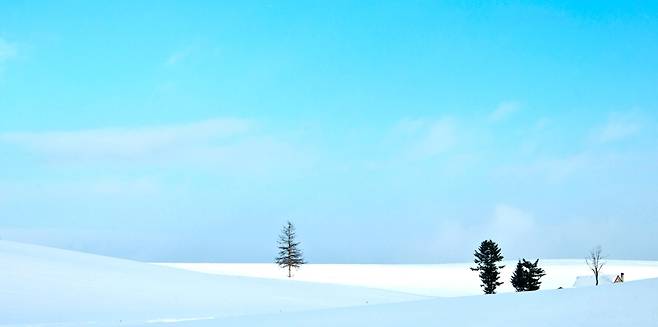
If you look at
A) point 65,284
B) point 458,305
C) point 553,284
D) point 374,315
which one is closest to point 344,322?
point 374,315

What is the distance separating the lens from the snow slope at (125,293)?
2234cm

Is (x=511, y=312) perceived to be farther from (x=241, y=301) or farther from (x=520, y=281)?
(x=520, y=281)

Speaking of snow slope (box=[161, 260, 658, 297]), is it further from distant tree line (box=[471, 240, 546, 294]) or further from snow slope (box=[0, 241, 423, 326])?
snow slope (box=[0, 241, 423, 326])

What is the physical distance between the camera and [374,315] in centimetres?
1329

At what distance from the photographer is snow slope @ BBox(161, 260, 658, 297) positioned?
188 ft

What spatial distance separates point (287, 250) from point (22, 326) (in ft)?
129

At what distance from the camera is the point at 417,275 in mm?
67312

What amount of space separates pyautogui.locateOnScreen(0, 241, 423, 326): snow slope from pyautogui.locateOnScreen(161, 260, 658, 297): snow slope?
17599mm

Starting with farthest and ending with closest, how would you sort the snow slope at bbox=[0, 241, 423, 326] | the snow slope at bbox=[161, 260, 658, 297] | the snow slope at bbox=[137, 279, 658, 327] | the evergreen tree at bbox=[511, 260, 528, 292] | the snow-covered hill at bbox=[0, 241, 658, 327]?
the snow slope at bbox=[161, 260, 658, 297] < the evergreen tree at bbox=[511, 260, 528, 292] < the snow slope at bbox=[0, 241, 423, 326] < the snow-covered hill at bbox=[0, 241, 658, 327] < the snow slope at bbox=[137, 279, 658, 327]

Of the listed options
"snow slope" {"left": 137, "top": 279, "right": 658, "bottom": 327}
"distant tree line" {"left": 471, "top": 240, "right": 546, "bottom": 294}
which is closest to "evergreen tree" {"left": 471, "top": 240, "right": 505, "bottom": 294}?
"distant tree line" {"left": 471, "top": 240, "right": 546, "bottom": 294}

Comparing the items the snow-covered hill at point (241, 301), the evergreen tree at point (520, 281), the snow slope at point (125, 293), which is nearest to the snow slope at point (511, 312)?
the snow-covered hill at point (241, 301)

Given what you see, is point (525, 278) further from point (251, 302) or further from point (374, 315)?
point (374, 315)

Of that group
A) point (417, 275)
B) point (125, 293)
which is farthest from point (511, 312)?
point (417, 275)

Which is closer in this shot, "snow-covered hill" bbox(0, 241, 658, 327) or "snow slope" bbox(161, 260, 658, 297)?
"snow-covered hill" bbox(0, 241, 658, 327)
